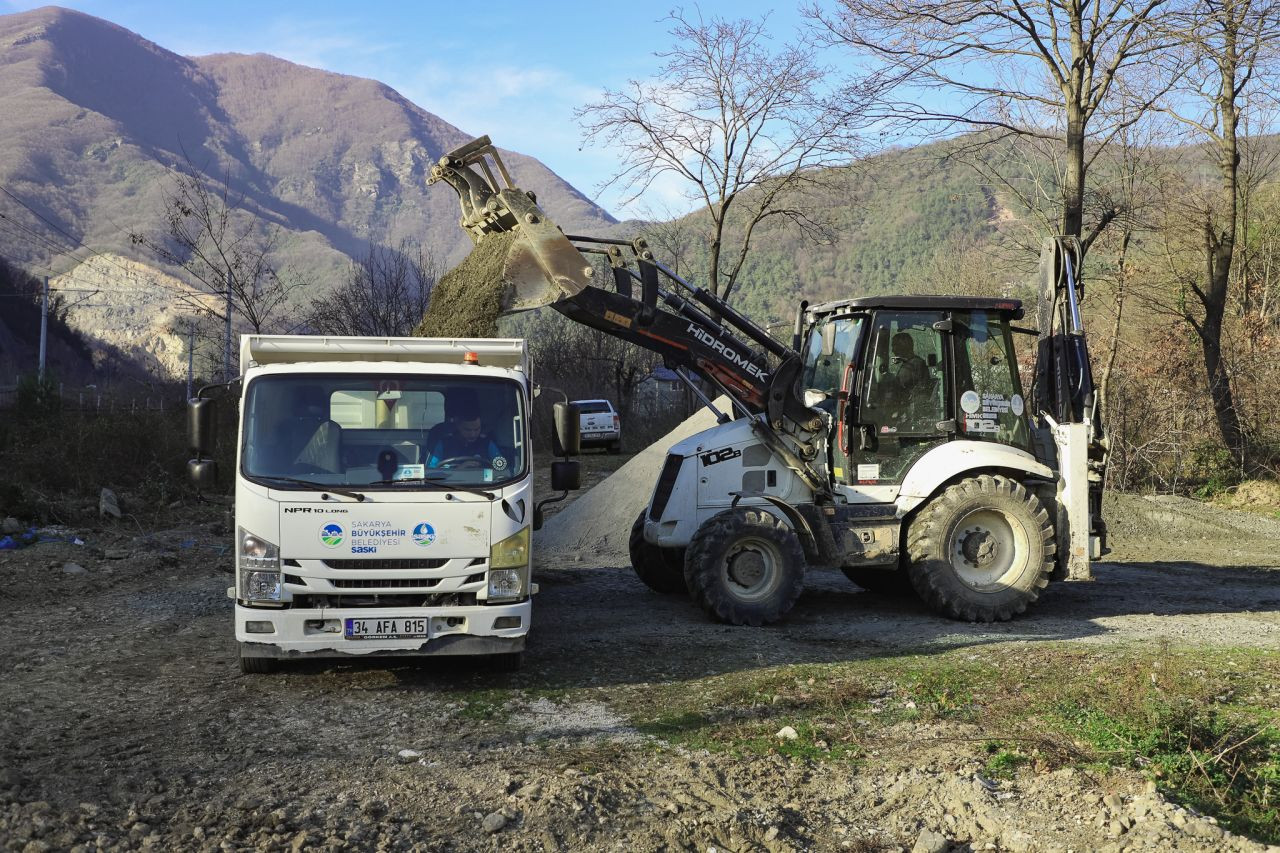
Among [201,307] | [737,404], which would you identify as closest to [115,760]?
[737,404]

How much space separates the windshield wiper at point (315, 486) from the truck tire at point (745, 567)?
336cm

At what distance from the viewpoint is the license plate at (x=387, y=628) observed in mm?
7133

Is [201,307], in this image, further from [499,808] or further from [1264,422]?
[1264,422]

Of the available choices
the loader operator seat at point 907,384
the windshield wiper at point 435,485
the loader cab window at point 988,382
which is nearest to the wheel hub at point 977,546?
the loader cab window at point 988,382

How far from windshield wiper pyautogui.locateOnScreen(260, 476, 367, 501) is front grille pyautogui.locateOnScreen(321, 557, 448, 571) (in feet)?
1.36

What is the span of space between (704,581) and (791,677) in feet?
6.41

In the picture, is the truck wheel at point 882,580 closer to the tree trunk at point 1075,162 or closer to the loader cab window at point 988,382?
Answer: the loader cab window at point 988,382

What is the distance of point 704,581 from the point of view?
373 inches

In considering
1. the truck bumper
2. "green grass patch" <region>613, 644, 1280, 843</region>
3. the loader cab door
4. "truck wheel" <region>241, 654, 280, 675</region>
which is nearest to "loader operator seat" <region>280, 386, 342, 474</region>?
the truck bumper

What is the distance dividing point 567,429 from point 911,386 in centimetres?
370

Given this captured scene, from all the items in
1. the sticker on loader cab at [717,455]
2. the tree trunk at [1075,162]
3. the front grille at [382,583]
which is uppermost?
the tree trunk at [1075,162]

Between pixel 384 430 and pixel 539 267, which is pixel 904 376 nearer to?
pixel 539 267

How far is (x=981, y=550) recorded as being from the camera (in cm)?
1005

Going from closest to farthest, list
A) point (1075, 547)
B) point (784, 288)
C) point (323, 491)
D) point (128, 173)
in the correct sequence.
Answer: point (323, 491), point (1075, 547), point (784, 288), point (128, 173)
